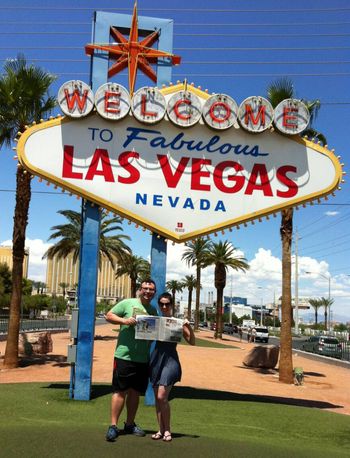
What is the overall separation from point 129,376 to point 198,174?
14.2 ft

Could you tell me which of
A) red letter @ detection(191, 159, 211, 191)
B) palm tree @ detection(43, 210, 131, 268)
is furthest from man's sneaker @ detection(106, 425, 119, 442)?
palm tree @ detection(43, 210, 131, 268)

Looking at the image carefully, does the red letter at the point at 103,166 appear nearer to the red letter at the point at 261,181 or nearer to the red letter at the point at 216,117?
the red letter at the point at 216,117

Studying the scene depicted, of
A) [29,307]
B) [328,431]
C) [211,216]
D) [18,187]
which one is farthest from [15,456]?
[29,307]

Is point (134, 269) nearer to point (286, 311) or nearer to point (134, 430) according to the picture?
point (286, 311)

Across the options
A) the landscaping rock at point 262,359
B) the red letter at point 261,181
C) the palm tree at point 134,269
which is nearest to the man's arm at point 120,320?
the red letter at point 261,181

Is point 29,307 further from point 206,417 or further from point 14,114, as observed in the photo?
point 206,417

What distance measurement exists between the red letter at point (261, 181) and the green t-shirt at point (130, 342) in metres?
4.04

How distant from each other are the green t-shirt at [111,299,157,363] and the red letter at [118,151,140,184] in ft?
11.4

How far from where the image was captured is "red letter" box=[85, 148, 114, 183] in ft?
27.2

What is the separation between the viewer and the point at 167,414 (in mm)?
5074

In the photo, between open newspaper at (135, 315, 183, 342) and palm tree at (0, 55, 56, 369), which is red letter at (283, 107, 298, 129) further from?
palm tree at (0, 55, 56, 369)

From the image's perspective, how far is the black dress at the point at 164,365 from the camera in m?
5.07

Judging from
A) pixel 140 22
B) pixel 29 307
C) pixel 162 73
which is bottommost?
pixel 29 307

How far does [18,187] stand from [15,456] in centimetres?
1199
